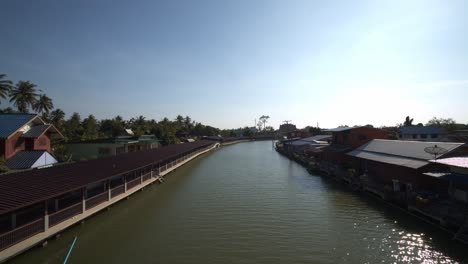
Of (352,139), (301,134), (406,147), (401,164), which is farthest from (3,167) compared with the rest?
(301,134)

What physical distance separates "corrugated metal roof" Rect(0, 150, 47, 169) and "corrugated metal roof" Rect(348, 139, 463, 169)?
36.2 meters

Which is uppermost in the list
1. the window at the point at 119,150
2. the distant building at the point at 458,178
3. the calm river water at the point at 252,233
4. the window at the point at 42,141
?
the window at the point at 42,141

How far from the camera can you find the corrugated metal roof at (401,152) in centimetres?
2167

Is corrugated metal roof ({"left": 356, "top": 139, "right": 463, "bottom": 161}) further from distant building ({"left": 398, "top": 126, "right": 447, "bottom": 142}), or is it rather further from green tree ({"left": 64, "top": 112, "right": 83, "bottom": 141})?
green tree ({"left": 64, "top": 112, "right": 83, "bottom": 141})

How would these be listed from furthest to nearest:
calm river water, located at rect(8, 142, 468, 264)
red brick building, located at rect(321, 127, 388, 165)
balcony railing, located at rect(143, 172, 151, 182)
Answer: red brick building, located at rect(321, 127, 388, 165) < balcony railing, located at rect(143, 172, 151, 182) < calm river water, located at rect(8, 142, 468, 264)

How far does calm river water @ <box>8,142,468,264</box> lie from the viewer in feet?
42.3

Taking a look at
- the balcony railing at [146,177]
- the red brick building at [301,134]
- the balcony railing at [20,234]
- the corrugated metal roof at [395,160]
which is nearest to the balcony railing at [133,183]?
the balcony railing at [146,177]

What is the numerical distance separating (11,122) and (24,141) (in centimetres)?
265

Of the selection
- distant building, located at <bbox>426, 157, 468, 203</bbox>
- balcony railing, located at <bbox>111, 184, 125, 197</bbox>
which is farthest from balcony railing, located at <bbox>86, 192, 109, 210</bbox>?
distant building, located at <bbox>426, 157, 468, 203</bbox>

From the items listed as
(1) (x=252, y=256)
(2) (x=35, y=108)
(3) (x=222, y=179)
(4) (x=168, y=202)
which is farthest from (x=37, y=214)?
(2) (x=35, y=108)

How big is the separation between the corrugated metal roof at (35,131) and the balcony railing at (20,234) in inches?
862

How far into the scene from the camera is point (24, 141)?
3003cm

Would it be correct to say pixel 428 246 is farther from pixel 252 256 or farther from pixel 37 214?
pixel 37 214

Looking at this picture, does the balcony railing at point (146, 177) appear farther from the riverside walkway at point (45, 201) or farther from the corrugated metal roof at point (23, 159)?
the corrugated metal roof at point (23, 159)
